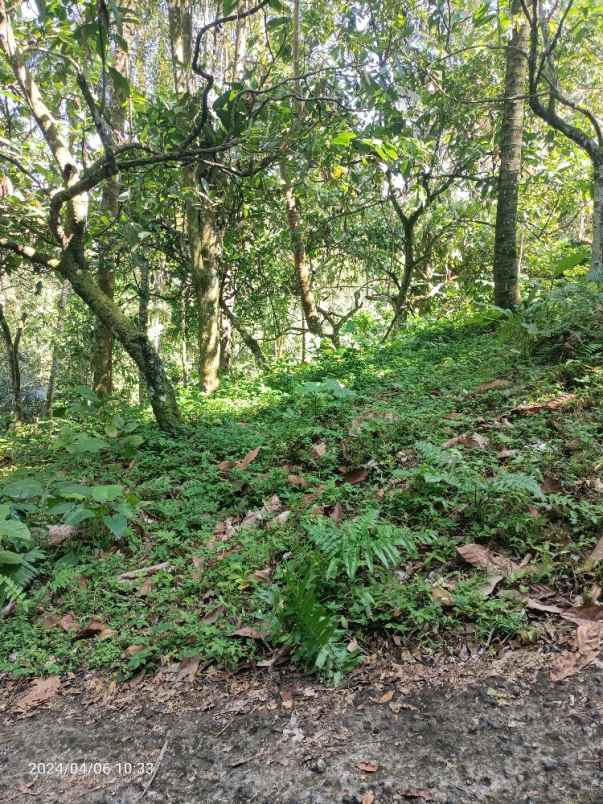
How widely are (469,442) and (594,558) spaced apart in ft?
4.77

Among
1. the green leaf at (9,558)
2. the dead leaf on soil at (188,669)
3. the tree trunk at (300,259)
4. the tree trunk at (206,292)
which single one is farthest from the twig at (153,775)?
the tree trunk at (300,259)

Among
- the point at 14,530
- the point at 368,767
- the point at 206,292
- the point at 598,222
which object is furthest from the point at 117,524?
the point at 598,222

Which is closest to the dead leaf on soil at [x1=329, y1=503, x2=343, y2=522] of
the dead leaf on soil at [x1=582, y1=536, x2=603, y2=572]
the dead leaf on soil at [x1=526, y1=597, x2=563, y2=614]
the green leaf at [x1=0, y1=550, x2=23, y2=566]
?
the dead leaf on soil at [x1=526, y1=597, x2=563, y2=614]

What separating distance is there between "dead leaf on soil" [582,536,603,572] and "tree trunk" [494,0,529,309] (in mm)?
5196

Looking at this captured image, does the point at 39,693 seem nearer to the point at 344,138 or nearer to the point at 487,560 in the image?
the point at 487,560

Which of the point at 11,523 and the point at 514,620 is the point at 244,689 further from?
the point at 11,523

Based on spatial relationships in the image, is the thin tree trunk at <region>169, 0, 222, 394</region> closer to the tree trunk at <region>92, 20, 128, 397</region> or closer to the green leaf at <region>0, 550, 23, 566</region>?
the tree trunk at <region>92, 20, 128, 397</region>

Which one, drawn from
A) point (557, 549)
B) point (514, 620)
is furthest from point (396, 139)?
point (514, 620)

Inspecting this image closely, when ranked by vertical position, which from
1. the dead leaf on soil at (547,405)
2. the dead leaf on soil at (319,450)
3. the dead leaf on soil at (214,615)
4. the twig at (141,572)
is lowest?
the dead leaf on soil at (214,615)

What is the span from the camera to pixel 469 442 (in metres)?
3.90

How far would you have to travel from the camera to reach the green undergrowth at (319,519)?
250 centimetres

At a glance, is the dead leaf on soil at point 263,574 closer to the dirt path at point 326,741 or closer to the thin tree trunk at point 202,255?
the dirt path at point 326,741

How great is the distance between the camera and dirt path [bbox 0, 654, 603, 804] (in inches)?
67.1

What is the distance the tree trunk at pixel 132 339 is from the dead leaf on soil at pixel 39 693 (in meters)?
3.00
